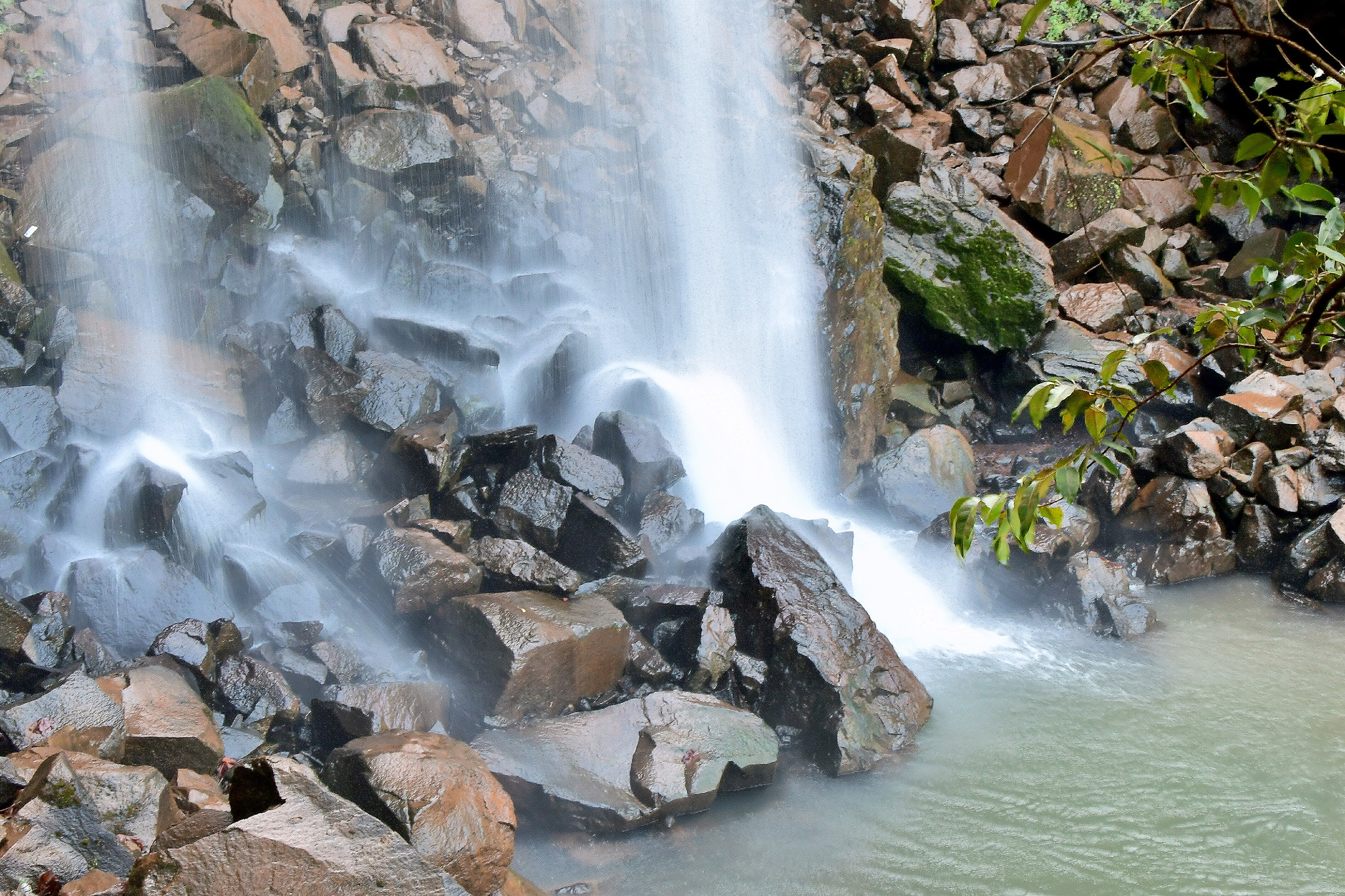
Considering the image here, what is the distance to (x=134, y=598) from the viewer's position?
5.43 metres

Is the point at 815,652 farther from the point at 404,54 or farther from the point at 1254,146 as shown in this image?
the point at 404,54

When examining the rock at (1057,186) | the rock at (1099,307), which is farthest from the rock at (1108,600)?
the rock at (1057,186)

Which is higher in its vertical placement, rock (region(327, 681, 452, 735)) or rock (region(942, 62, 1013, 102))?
rock (region(942, 62, 1013, 102))

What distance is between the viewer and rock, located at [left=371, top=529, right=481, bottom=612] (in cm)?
563

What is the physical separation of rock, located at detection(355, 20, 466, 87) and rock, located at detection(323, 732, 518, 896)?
9.93 metres

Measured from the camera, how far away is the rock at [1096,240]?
10.9m

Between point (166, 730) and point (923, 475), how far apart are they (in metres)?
7.02

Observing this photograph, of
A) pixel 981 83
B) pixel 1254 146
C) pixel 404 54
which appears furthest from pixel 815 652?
pixel 981 83

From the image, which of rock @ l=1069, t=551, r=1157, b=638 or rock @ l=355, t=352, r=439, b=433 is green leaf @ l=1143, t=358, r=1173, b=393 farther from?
rock @ l=355, t=352, r=439, b=433

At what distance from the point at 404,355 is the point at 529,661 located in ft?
15.1

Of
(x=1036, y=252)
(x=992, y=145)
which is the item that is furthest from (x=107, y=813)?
(x=992, y=145)

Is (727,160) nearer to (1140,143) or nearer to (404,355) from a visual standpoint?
(404,355)

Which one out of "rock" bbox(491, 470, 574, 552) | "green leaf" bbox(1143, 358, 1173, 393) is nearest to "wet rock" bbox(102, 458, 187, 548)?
"rock" bbox(491, 470, 574, 552)

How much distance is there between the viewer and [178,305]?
8.40 metres
